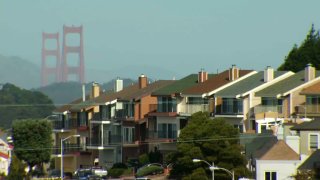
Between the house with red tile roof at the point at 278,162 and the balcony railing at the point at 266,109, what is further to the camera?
the balcony railing at the point at 266,109

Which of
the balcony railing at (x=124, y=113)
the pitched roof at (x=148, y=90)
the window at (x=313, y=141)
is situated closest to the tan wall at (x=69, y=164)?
the balcony railing at (x=124, y=113)

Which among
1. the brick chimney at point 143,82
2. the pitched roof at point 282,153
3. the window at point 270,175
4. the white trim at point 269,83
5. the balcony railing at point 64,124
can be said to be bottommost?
the window at point 270,175

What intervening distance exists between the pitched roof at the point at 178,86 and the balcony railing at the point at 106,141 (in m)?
7.81

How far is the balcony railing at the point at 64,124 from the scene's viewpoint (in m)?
141

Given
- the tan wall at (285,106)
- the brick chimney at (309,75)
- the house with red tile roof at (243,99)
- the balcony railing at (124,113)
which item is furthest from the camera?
the balcony railing at (124,113)

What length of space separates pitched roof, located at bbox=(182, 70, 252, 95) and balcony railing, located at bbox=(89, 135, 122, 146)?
11466 millimetres

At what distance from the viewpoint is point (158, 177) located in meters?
100

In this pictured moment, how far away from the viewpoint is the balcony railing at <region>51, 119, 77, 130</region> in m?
141

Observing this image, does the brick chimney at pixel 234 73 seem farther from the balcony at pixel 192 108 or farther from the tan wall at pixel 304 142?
the tan wall at pixel 304 142

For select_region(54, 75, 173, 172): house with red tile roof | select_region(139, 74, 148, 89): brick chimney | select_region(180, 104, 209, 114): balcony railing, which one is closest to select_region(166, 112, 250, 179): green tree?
select_region(180, 104, 209, 114): balcony railing

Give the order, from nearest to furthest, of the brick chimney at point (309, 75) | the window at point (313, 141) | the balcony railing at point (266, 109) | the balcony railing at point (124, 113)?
the window at point (313, 141)
the balcony railing at point (266, 109)
the brick chimney at point (309, 75)
the balcony railing at point (124, 113)

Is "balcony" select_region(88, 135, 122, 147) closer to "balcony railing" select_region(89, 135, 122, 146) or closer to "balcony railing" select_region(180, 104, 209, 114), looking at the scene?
"balcony railing" select_region(89, 135, 122, 146)

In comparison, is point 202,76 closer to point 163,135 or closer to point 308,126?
point 163,135

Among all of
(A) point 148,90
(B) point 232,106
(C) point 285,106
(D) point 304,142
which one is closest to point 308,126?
(D) point 304,142
